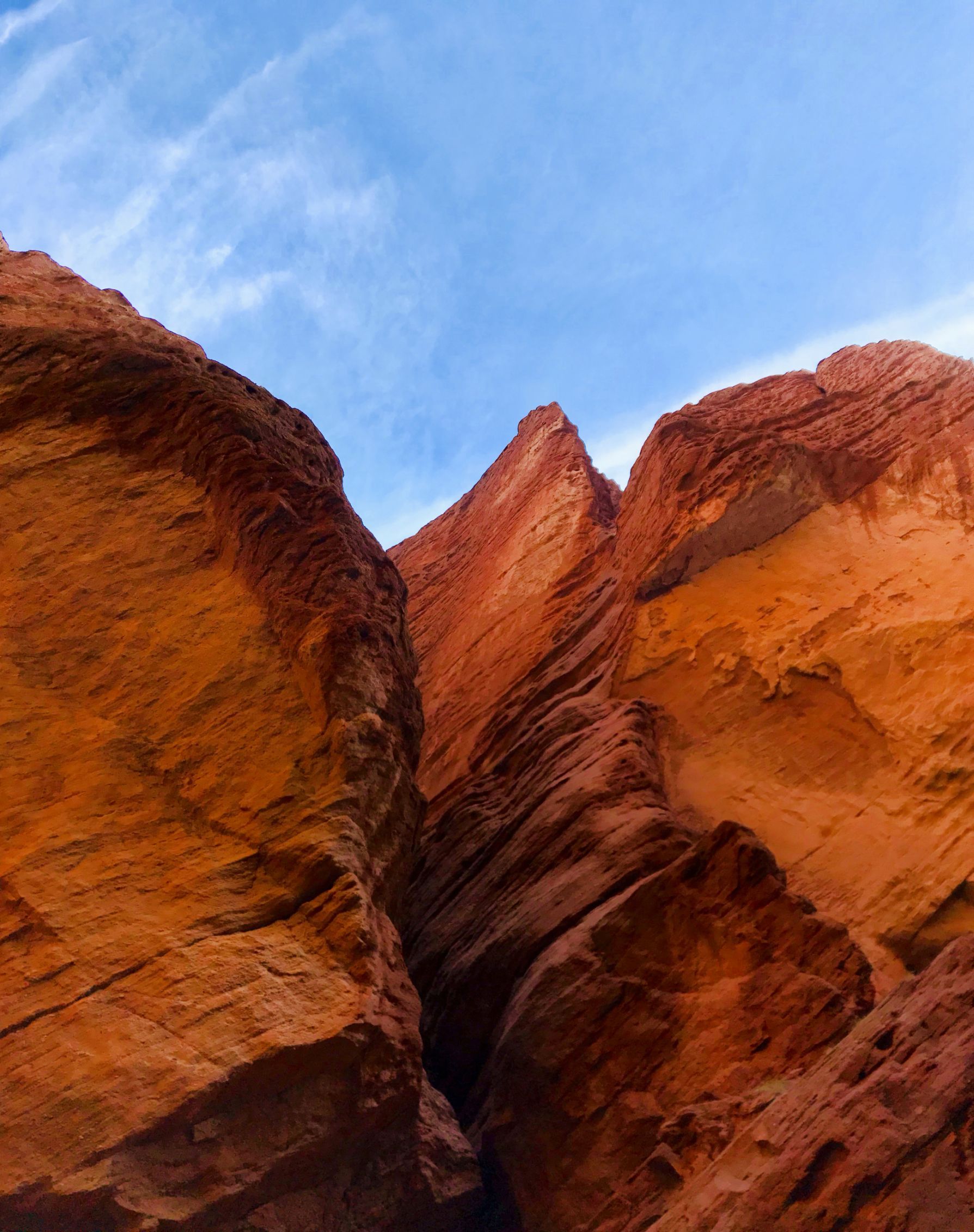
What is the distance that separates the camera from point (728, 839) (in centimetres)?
1126

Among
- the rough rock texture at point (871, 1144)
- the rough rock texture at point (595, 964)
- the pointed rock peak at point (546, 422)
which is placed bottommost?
the rough rock texture at point (871, 1144)

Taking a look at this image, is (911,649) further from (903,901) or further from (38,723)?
(38,723)

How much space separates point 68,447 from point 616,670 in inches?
360

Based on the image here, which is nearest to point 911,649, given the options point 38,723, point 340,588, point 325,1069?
point 340,588

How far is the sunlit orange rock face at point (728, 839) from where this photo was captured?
325 inches

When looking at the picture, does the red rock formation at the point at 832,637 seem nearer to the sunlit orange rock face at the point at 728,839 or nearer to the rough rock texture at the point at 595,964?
the sunlit orange rock face at the point at 728,839

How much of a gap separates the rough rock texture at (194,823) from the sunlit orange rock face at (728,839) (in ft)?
5.70

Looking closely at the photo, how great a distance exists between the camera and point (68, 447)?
12594mm

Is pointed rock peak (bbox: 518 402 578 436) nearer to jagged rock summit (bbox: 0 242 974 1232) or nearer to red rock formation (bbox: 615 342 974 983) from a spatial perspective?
red rock formation (bbox: 615 342 974 983)

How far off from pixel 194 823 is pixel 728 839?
18.2 feet

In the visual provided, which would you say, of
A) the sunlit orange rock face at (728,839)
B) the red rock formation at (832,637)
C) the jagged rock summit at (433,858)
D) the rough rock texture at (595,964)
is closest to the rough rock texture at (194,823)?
the jagged rock summit at (433,858)

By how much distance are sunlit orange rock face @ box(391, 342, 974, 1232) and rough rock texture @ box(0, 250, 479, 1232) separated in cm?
174

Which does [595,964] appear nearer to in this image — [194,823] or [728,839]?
[728,839]

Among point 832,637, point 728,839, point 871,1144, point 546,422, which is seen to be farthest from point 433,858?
point 546,422
